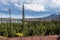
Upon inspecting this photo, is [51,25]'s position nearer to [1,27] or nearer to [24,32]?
[24,32]

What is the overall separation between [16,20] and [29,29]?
996 mm

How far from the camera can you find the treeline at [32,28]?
39.2ft

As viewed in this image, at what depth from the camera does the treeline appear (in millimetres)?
11948

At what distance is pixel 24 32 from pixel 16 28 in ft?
1.91

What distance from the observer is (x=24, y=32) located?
11969 millimetres

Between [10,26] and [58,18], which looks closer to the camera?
[10,26]

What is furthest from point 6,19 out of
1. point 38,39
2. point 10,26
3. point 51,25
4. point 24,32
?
point 38,39

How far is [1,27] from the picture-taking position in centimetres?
1221

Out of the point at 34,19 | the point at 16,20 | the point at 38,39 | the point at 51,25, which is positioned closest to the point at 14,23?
the point at 16,20

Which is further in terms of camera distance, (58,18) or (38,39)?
(58,18)

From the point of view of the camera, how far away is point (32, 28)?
12312 mm

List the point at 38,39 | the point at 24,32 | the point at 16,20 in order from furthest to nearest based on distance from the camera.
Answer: the point at 16,20 → the point at 24,32 → the point at 38,39

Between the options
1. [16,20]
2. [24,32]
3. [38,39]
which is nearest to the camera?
[38,39]

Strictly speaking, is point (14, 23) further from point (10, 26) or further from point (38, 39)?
point (38, 39)
